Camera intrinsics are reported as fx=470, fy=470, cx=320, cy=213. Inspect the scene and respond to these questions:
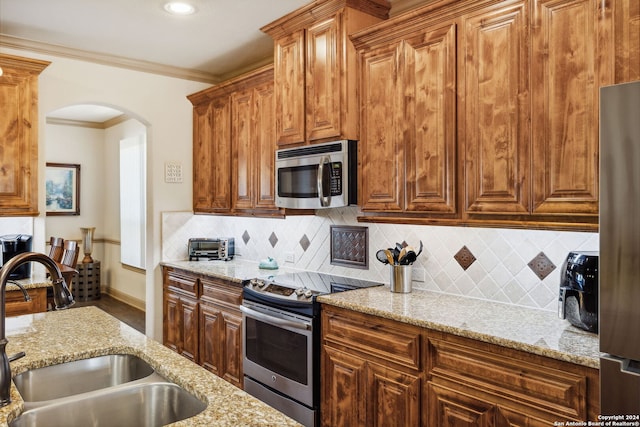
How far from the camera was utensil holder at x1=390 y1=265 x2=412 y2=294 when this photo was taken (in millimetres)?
2740

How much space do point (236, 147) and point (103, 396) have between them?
2.86 metres

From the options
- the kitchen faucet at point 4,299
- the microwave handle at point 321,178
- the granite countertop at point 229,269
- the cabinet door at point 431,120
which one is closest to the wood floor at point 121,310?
the granite countertop at point 229,269

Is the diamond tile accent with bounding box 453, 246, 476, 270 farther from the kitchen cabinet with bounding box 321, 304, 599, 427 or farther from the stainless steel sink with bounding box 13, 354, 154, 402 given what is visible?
the stainless steel sink with bounding box 13, 354, 154, 402

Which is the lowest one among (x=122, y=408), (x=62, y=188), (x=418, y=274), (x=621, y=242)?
(x=122, y=408)

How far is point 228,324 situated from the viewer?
3.51 metres

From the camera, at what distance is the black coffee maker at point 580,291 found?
1.82 m

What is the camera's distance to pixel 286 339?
2.88 metres

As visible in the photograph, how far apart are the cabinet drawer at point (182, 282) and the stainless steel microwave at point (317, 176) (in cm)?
114

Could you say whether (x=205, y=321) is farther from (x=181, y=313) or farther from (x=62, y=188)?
(x=62, y=188)

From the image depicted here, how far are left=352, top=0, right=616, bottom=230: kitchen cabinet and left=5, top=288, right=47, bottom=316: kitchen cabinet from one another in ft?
7.77

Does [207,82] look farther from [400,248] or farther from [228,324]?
[400,248]

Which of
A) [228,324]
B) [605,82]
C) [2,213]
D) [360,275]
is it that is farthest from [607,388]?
[2,213]

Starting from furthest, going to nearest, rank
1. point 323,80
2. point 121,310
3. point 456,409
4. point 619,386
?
point 121,310
point 323,80
point 456,409
point 619,386

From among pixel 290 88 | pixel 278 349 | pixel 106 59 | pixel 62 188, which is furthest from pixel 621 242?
pixel 62 188
